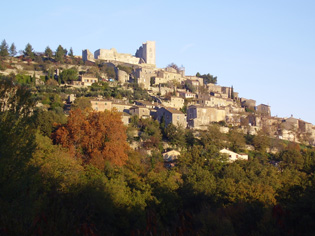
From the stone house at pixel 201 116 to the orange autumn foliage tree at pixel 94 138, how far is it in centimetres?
2085

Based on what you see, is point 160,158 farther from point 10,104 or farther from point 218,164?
point 10,104

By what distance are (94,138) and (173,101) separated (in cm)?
3317

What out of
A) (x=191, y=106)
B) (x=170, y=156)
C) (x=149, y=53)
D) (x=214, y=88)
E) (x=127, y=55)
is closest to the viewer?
(x=170, y=156)

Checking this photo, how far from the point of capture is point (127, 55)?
9700 cm

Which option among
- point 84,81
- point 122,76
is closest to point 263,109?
point 122,76

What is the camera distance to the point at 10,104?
18.5 meters

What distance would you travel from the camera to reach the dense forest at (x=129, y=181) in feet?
51.9

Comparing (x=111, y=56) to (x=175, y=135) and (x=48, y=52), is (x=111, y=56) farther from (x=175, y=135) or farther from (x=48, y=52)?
(x=175, y=135)

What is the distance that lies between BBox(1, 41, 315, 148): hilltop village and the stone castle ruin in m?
1.56

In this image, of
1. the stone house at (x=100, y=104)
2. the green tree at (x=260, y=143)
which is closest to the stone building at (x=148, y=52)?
the stone house at (x=100, y=104)

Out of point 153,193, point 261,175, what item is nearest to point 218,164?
point 261,175

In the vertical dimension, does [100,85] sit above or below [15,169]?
above

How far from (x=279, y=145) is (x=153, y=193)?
105ft

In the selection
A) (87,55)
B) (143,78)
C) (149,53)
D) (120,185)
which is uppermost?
(149,53)
